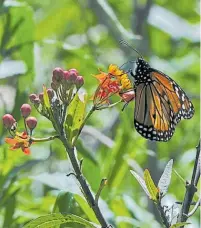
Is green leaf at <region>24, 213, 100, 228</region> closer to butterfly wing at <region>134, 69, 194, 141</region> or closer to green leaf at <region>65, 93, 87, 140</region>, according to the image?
green leaf at <region>65, 93, 87, 140</region>

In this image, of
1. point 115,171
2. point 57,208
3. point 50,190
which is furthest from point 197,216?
point 57,208

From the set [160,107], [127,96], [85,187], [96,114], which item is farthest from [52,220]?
[96,114]

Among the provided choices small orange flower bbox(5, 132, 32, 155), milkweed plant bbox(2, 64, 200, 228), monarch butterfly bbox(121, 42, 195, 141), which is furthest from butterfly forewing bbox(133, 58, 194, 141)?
small orange flower bbox(5, 132, 32, 155)

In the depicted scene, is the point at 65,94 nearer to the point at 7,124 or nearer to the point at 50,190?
the point at 7,124

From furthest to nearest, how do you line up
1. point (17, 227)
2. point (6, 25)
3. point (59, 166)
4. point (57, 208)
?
point (59, 166)
point (6, 25)
point (17, 227)
point (57, 208)

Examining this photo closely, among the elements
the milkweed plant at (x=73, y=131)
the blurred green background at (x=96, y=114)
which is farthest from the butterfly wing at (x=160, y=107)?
the milkweed plant at (x=73, y=131)

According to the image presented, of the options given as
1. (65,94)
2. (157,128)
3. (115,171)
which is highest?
(65,94)

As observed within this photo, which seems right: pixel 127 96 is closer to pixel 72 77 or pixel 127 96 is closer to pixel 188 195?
pixel 72 77

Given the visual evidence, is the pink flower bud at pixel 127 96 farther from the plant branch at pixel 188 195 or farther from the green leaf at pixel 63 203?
the green leaf at pixel 63 203
